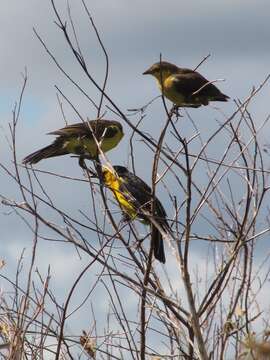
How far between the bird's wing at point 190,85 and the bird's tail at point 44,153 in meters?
→ 1.41

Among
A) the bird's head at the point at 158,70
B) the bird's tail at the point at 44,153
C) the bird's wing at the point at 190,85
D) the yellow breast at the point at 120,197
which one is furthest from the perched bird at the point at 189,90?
the bird's tail at the point at 44,153

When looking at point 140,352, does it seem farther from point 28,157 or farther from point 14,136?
point 28,157

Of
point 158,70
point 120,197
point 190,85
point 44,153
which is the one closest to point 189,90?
point 190,85

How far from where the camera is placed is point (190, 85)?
662 cm

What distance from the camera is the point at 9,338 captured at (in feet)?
14.9

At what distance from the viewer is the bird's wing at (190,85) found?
651 centimetres

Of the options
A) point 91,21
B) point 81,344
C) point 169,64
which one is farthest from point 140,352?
point 169,64

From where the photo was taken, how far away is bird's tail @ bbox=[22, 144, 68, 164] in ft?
23.6

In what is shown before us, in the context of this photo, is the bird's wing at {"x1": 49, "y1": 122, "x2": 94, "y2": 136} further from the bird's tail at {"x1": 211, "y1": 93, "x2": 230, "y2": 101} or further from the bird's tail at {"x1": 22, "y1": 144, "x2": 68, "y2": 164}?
the bird's tail at {"x1": 211, "y1": 93, "x2": 230, "y2": 101}

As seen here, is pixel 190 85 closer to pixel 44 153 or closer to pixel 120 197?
pixel 120 197

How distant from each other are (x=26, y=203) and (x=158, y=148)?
880 millimetres

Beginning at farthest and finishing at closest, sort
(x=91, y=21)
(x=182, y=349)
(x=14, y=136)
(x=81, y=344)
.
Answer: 1. (x=81, y=344)
2. (x=182, y=349)
3. (x=14, y=136)
4. (x=91, y=21)

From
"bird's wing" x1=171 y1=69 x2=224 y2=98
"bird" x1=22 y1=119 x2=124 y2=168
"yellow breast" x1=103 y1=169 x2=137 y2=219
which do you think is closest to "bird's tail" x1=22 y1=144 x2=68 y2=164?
"bird" x1=22 y1=119 x2=124 y2=168

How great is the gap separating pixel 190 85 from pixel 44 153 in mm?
1597
